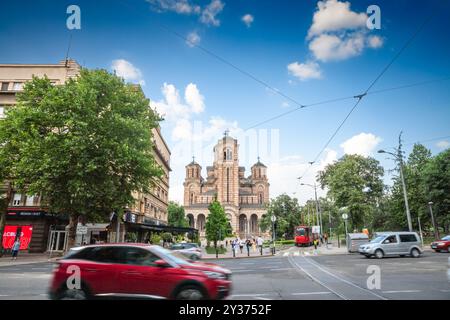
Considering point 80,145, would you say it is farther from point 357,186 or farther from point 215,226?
point 357,186

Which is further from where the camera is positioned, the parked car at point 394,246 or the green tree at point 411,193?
the green tree at point 411,193

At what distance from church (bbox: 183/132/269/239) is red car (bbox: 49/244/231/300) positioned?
258 ft

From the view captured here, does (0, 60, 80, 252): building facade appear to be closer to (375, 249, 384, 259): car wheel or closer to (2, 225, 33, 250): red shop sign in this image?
(2, 225, 33, 250): red shop sign

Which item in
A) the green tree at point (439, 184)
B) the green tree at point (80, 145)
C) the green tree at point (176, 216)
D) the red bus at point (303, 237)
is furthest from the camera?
the green tree at point (176, 216)

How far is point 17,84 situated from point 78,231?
22.8 m

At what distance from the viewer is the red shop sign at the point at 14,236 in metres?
29.3

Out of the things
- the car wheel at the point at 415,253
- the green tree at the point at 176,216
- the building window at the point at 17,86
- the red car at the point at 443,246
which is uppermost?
the building window at the point at 17,86

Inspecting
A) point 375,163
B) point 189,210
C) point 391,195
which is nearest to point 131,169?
point 375,163

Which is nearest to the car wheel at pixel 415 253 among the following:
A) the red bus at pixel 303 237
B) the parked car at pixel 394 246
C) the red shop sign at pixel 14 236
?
the parked car at pixel 394 246

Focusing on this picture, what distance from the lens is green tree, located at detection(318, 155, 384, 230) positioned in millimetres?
39812

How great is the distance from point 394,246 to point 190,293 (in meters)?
18.9

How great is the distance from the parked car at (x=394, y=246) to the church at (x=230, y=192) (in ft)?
215

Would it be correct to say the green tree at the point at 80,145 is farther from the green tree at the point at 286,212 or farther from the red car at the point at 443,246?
the green tree at the point at 286,212
